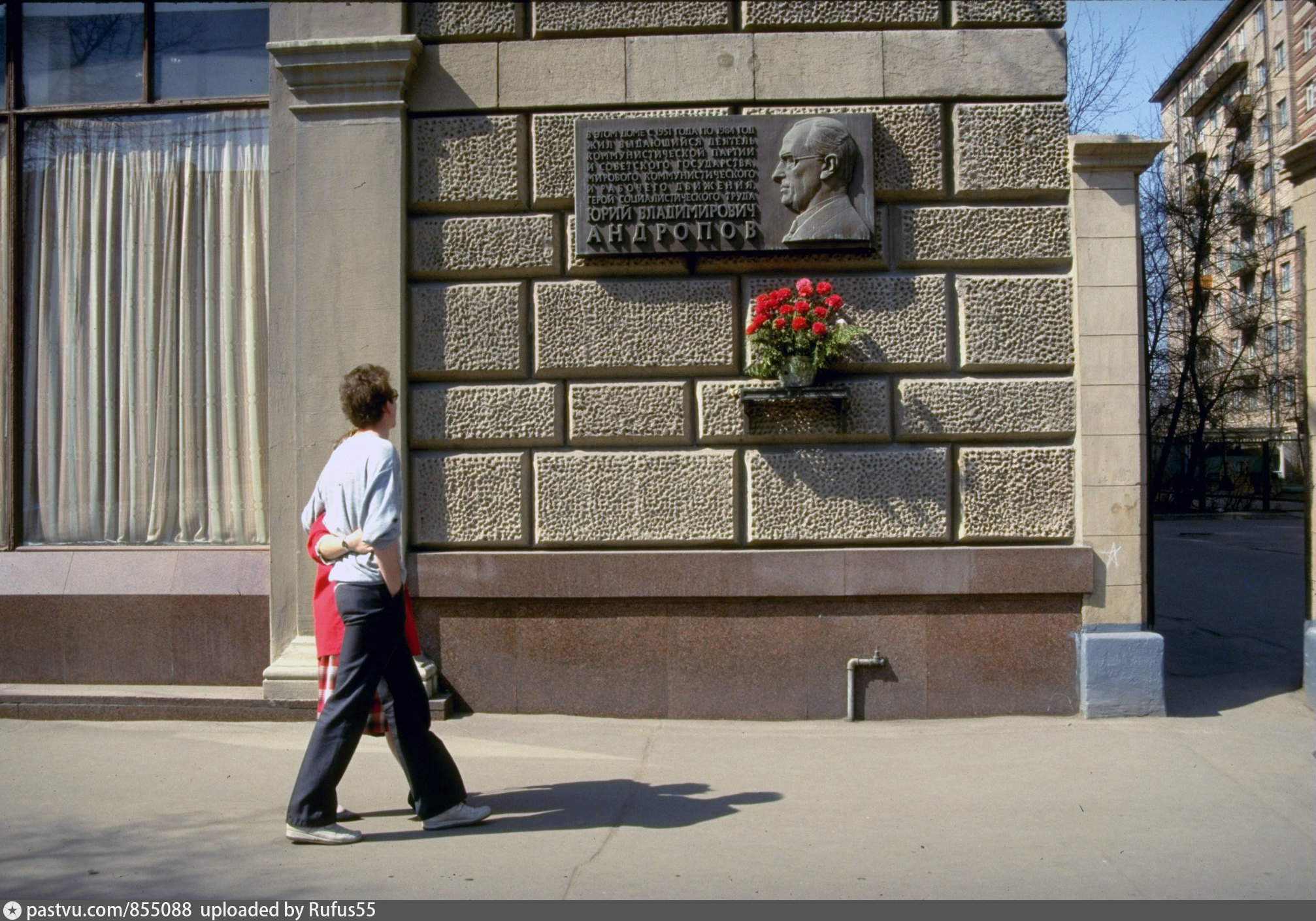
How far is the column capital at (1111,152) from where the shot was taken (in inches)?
253

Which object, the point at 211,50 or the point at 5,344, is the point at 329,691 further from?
the point at 211,50

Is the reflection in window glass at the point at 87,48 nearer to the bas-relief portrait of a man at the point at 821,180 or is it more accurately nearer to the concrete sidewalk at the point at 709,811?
the concrete sidewalk at the point at 709,811

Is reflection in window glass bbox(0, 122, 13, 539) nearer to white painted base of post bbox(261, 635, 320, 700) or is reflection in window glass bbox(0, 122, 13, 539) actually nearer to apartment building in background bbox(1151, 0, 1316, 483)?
white painted base of post bbox(261, 635, 320, 700)

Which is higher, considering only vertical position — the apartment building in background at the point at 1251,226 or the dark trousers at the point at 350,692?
the apartment building in background at the point at 1251,226

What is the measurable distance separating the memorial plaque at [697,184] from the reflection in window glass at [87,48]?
10.4 feet

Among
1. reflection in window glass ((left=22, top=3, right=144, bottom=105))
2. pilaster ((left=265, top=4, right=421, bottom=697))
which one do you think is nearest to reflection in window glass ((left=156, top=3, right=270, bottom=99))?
reflection in window glass ((left=22, top=3, right=144, bottom=105))

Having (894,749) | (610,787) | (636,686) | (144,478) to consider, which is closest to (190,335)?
(144,478)

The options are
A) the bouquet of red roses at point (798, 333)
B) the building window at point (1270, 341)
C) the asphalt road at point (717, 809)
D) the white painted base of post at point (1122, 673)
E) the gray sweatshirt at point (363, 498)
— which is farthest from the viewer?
the building window at point (1270, 341)

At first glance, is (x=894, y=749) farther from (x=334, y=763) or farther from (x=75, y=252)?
(x=75, y=252)

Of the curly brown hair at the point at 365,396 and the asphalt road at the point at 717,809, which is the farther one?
the curly brown hair at the point at 365,396

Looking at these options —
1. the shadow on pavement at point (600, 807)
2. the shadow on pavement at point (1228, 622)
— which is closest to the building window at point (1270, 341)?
the shadow on pavement at point (1228, 622)

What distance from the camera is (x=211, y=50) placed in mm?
7332

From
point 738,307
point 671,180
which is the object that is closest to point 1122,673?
point 738,307

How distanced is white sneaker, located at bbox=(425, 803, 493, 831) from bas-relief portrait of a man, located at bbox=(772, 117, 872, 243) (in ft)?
11.7
